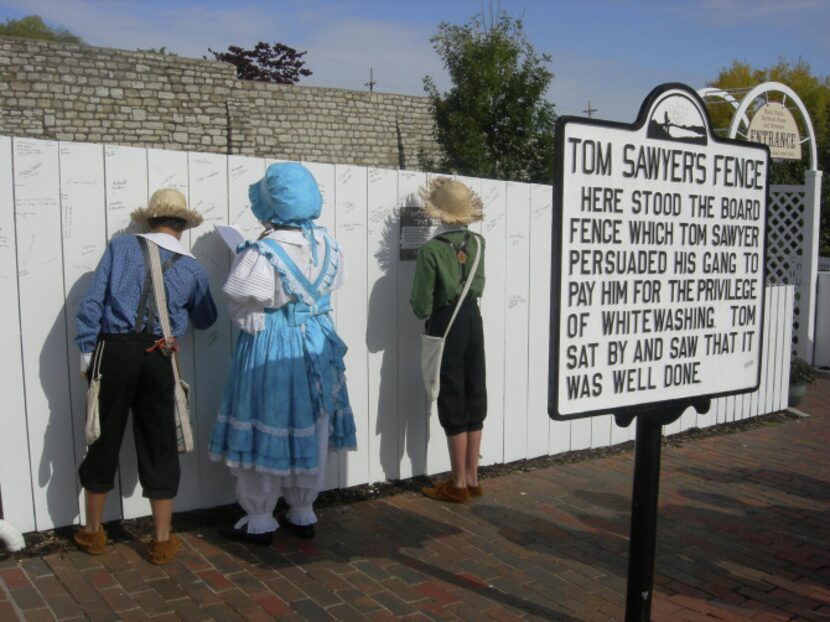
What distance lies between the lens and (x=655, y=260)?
2.67 metres

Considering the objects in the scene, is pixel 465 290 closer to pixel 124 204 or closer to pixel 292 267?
pixel 292 267

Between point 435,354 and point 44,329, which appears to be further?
point 435,354

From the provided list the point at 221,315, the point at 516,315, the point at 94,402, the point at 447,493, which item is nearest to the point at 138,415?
the point at 94,402

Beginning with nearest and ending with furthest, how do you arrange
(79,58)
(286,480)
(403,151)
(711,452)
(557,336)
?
1. (557,336)
2. (286,480)
3. (711,452)
4. (79,58)
5. (403,151)

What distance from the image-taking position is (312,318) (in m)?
4.12

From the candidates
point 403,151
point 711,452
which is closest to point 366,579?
point 711,452

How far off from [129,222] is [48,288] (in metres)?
0.50

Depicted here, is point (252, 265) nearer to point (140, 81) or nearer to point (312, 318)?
point (312, 318)

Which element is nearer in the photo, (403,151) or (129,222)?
(129,222)

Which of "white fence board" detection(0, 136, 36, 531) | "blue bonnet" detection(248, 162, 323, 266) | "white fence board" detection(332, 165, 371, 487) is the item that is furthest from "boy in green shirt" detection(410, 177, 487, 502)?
"white fence board" detection(0, 136, 36, 531)

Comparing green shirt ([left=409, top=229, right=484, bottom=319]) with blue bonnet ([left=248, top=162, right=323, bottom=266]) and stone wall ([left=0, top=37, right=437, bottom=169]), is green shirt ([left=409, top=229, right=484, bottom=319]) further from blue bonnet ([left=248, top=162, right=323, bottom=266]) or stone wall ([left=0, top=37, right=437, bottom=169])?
stone wall ([left=0, top=37, right=437, bottom=169])

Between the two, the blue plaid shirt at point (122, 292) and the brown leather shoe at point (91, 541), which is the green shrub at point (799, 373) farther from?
the brown leather shoe at point (91, 541)

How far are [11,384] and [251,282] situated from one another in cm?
124

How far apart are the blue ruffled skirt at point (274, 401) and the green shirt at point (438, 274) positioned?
2.60ft
